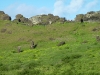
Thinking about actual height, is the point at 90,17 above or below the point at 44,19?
above

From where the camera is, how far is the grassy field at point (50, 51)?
96.3 ft

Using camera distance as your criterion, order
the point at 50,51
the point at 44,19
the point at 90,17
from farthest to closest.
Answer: the point at 44,19 < the point at 90,17 < the point at 50,51

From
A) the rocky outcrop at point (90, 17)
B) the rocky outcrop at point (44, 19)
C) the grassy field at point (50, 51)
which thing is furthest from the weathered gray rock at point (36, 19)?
the grassy field at point (50, 51)

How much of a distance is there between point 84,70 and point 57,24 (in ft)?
136

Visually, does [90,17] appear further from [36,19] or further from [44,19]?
[36,19]

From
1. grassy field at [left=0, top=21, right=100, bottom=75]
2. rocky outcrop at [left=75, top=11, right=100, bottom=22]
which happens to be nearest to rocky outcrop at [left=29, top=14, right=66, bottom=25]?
rocky outcrop at [left=75, top=11, right=100, bottom=22]

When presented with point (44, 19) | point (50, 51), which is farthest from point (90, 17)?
point (50, 51)

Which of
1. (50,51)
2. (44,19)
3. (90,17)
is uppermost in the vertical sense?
(90,17)

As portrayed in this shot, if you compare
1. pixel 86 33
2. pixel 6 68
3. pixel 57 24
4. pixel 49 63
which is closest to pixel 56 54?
pixel 49 63

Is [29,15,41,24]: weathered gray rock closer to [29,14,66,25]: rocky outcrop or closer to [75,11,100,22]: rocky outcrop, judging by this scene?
[29,14,66,25]: rocky outcrop

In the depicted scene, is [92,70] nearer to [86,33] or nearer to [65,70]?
[65,70]

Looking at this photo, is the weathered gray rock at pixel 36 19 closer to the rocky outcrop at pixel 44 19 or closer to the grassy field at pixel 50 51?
the rocky outcrop at pixel 44 19

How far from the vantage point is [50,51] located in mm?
41375

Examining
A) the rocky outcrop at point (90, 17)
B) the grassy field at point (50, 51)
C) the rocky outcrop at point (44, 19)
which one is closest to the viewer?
the grassy field at point (50, 51)
